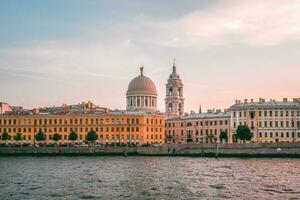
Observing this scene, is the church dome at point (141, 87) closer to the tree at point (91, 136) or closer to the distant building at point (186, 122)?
the distant building at point (186, 122)

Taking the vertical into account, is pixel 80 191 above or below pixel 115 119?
below

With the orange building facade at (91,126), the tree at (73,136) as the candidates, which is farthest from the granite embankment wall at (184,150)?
the orange building facade at (91,126)

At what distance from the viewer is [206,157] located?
338ft

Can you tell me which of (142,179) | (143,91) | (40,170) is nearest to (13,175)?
(40,170)

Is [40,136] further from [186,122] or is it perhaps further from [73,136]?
[186,122]

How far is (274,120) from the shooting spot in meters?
A: 124

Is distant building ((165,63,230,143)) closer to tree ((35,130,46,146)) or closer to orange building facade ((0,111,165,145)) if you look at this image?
orange building facade ((0,111,165,145))

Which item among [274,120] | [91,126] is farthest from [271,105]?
[91,126]

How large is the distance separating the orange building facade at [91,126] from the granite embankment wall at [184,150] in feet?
66.1

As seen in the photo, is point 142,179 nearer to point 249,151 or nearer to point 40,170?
point 40,170

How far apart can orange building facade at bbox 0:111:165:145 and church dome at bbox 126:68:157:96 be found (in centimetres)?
1536

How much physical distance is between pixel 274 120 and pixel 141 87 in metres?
41.4

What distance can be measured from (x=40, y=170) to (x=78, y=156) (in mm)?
40622

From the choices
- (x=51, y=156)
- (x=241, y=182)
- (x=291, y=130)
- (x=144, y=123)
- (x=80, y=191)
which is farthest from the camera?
(x=144, y=123)
